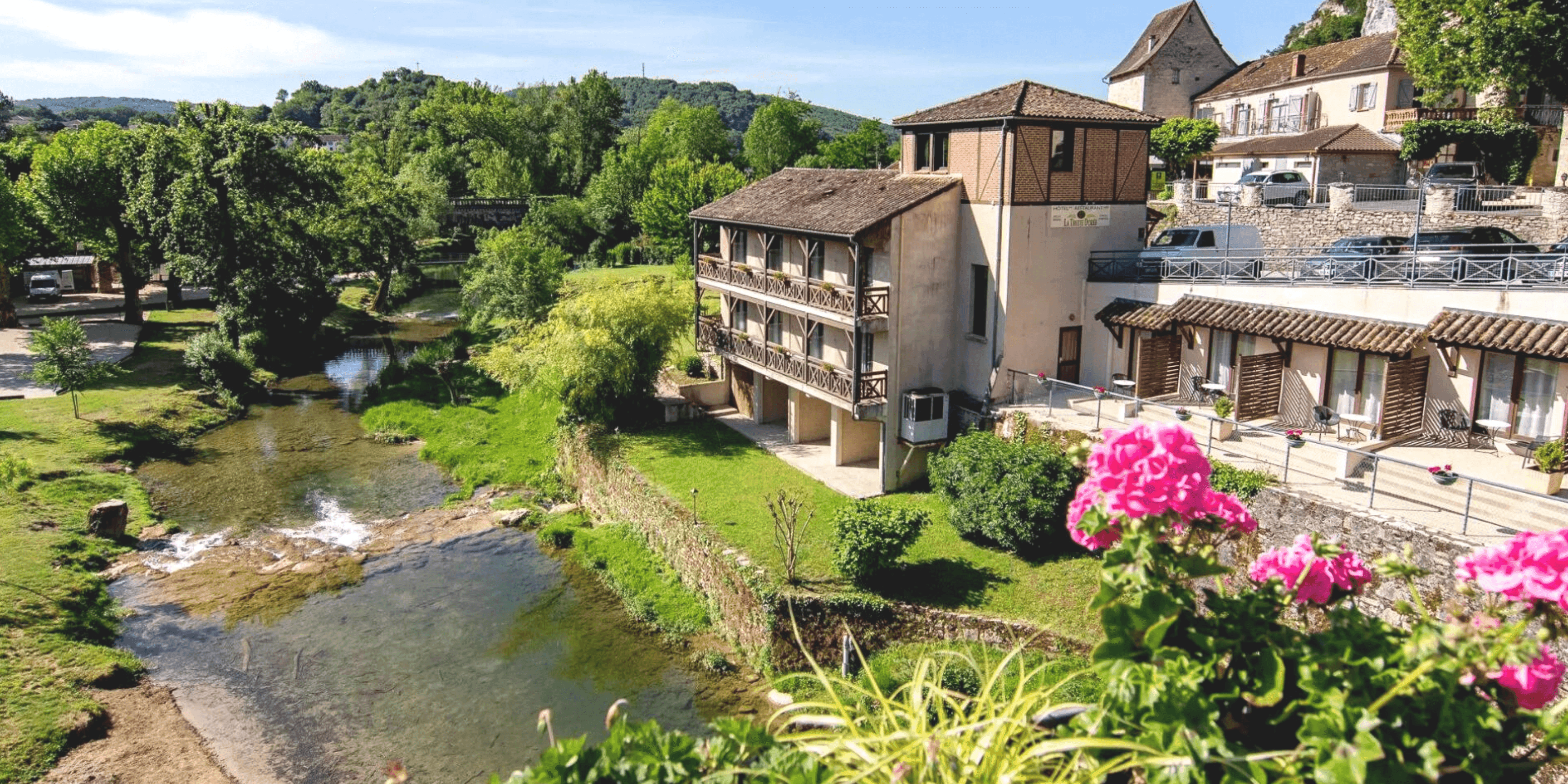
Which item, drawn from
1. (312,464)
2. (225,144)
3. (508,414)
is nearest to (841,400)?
(508,414)

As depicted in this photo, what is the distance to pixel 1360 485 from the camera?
20109mm

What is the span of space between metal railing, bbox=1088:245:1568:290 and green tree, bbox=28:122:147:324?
4576 cm

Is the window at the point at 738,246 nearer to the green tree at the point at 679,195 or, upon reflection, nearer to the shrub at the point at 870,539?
the shrub at the point at 870,539

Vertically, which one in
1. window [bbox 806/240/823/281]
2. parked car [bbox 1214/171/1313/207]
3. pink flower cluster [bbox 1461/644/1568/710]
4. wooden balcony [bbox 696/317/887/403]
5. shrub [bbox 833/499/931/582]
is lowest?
shrub [bbox 833/499/931/582]

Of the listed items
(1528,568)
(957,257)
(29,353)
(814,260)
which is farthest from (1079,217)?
(29,353)

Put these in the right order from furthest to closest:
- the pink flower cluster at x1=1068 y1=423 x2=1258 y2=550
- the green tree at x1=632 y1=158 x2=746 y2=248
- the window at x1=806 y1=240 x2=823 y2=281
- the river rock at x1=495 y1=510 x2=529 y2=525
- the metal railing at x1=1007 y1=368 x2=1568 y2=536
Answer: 1. the green tree at x1=632 y1=158 x2=746 y2=248
2. the river rock at x1=495 y1=510 x2=529 y2=525
3. the window at x1=806 y1=240 x2=823 y2=281
4. the metal railing at x1=1007 y1=368 x2=1568 y2=536
5. the pink flower cluster at x1=1068 y1=423 x2=1258 y2=550

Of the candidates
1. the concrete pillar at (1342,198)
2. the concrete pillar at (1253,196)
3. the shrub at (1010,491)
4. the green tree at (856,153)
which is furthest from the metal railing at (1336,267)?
the green tree at (856,153)

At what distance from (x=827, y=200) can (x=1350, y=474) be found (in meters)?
16.6

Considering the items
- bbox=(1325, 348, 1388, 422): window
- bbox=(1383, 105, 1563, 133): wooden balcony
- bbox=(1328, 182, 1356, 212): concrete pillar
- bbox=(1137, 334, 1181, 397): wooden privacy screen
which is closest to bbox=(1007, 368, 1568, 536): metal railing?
bbox=(1137, 334, 1181, 397): wooden privacy screen

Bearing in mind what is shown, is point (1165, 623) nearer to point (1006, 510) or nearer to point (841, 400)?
point (1006, 510)

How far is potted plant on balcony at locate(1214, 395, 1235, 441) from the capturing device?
23266 millimetres

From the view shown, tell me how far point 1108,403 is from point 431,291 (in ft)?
187

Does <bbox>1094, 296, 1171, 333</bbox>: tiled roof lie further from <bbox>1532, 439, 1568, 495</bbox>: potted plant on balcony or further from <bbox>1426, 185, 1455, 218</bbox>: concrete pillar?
<bbox>1426, 185, 1455, 218</bbox>: concrete pillar

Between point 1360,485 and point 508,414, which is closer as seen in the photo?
point 1360,485
